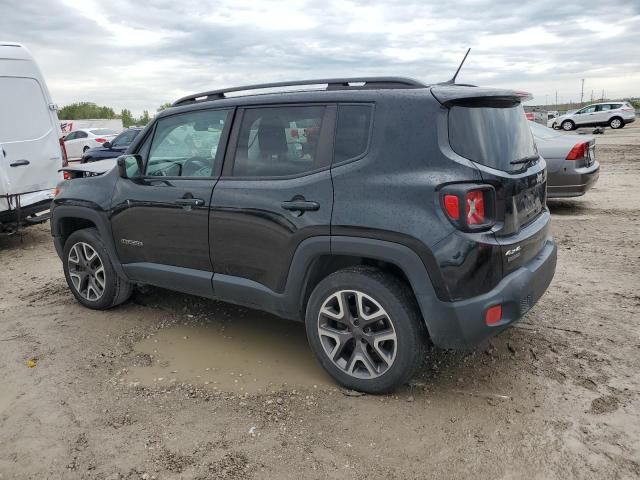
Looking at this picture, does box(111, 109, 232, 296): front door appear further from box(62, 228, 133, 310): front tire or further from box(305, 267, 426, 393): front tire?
box(305, 267, 426, 393): front tire

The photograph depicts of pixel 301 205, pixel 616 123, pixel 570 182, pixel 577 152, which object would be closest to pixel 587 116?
pixel 616 123

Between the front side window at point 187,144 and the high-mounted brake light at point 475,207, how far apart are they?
6.01 ft

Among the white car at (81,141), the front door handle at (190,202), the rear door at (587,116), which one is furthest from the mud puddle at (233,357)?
Result: the rear door at (587,116)

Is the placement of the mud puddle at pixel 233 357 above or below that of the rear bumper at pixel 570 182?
below

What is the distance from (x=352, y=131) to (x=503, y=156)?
2.87 ft

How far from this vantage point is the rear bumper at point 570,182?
7953 millimetres

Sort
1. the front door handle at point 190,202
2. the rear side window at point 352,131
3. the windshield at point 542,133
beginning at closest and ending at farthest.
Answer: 1. the rear side window at point 352,131
2. the front door handle at point 190,202
3. the windshield at point 542,133

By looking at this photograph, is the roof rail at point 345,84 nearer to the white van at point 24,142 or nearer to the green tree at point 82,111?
the white van at point 24,142

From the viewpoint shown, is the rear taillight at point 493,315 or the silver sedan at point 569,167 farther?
the silver sedan at point 569,167

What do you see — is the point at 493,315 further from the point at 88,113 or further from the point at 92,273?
the point at 88,113

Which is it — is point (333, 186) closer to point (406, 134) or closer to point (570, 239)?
point (406, 134)

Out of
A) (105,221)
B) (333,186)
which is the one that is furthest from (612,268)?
(105,221)

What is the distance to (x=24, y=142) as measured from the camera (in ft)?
24.4

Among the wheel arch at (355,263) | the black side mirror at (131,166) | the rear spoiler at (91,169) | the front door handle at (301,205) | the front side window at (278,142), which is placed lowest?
the wheel arch at (355,263)
